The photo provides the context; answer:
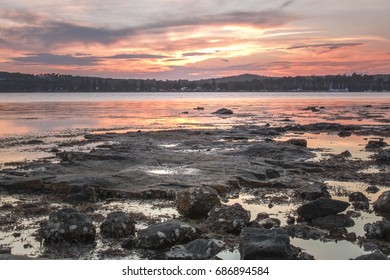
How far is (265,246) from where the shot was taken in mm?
9719

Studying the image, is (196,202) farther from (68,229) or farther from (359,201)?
(359,201)

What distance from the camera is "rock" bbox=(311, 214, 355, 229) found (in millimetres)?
12633

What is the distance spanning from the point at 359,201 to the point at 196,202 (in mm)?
5780

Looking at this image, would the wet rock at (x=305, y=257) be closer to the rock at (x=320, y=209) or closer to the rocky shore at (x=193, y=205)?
the rocky shore at (x=193, y=205)

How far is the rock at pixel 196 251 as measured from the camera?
9873mm

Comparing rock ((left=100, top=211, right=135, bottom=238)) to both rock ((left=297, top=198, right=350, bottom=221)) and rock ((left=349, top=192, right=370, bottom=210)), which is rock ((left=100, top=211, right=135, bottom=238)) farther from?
rock ((left=349, top=192, right=370, bottom=210))

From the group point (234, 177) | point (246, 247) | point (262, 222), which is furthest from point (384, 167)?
point (246, 247)

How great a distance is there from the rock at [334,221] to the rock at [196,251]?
12.9ft

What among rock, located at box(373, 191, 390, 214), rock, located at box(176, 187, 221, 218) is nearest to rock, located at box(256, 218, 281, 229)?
rock, located at box(176, 187, 221, 218)

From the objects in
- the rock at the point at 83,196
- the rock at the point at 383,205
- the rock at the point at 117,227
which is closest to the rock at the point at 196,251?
the rock at the point at 117,227

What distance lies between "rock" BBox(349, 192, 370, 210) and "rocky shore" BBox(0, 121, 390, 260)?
0.05m

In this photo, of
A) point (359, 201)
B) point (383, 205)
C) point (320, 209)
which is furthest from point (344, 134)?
point (320, 209)

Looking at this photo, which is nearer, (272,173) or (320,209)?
(320,209)
